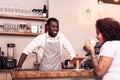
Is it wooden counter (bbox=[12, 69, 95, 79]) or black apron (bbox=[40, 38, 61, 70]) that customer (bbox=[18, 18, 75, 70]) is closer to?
black apron (bbox=[40, 38, 61, 70])

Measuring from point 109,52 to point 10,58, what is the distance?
102 inches

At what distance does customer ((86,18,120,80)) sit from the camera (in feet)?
6.21

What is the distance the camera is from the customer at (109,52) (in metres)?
1.89

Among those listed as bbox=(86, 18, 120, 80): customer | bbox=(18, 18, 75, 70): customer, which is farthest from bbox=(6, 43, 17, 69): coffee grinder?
bbox=(86, 18, 120, 80): customer

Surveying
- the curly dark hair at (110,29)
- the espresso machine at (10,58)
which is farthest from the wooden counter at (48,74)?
the espresso machine at (10,58)

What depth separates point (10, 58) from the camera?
13.6 feet

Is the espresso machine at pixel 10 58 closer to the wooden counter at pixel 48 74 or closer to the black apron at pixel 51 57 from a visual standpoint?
the black apron at pixel 51 57

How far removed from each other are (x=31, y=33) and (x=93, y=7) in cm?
152

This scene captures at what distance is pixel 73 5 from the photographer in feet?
16.1

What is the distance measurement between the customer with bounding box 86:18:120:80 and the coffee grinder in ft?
7.60

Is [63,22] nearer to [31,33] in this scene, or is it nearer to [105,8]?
[31,33]

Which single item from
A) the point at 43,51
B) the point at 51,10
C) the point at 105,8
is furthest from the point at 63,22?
the point at 43,51

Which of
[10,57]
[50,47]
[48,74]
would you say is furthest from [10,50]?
[48,74]

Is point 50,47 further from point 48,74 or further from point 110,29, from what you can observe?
point 110,29
